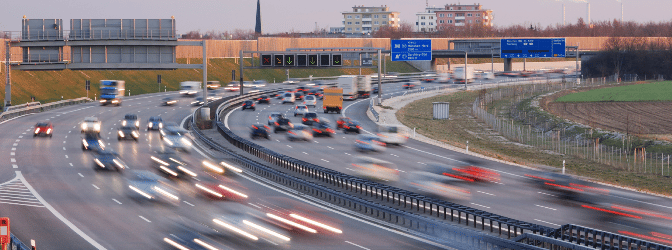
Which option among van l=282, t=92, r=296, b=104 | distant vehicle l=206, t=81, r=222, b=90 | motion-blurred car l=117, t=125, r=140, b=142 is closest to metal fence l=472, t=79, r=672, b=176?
van l=282, t=92, r=296, b=104

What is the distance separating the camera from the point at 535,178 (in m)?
39.8

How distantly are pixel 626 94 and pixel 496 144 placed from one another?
52.8 m

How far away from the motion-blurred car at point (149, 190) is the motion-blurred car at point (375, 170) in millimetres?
10705

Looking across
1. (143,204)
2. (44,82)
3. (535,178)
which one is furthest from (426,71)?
(143,204)

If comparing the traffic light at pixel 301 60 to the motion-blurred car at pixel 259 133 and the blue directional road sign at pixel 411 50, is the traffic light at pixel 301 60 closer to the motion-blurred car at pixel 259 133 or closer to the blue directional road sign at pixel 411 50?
the blue directional road sign at pixel 411 50

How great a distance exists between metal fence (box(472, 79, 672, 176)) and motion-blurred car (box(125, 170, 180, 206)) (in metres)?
A: 26.5

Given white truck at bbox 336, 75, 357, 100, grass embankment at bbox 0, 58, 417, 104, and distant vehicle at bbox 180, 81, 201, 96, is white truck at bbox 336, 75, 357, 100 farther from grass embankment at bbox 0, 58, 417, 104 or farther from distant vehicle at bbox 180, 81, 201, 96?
grass embankment at bbox 0, 58, 417, 104

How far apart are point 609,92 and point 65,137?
80.6 meters

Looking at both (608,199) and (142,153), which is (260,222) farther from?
(142,153)

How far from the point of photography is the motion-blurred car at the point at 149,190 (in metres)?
33.6

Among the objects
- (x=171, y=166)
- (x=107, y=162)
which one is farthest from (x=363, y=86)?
(x=171, y=166)

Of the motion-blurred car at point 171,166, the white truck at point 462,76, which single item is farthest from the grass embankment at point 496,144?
the white truck at point 462,76

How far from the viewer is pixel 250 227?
26969 millimetres

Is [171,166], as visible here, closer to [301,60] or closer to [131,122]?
[131,122]
